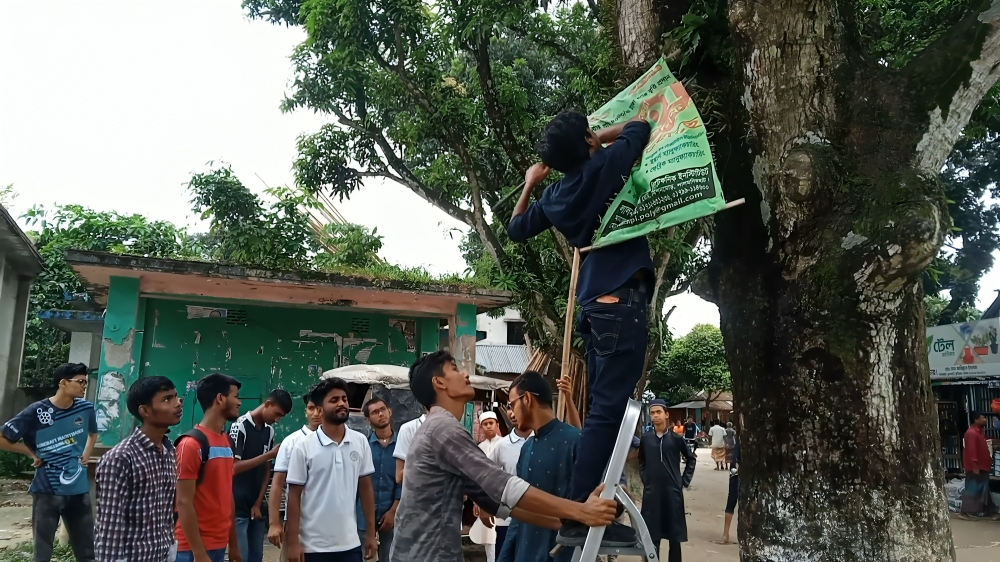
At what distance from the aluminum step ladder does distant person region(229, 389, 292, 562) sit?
3.75 metres

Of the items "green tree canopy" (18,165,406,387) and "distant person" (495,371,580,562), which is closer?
"distant person" (495,371,580,562)

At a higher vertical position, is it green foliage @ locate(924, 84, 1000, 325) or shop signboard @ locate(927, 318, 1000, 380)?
green foliage @ locate(924, 84, 1000, 325)

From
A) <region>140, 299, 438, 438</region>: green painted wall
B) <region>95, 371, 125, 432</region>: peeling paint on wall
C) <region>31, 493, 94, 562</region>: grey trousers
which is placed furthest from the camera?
<region>140, 299, 438, 438</region>: green painted wall

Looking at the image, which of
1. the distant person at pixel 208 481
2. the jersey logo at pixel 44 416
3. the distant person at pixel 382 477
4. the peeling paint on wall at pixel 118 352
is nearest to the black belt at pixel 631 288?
the distant person at pixel 208 481

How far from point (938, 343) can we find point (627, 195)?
14.6m

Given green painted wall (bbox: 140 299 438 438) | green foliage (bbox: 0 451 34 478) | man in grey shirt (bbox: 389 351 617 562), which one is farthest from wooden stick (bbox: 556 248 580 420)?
green foliage (bbox: 0 451 34 478)

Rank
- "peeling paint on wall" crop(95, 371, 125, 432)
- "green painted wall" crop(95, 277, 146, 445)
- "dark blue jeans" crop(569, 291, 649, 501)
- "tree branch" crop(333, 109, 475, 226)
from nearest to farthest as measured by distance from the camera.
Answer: "dark blue jeans" crop(569, 291, 649, 501)
"peeling paint on wall" crop(95, 371, 125, 432)
"green painted wall" crop(95, 277, 146, 445)
"tree branch" crop(333, 109, 475, 226)

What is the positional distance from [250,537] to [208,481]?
1442 mm

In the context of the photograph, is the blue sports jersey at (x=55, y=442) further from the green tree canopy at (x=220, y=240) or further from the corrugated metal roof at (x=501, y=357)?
the corrugated metal roof at (x=501, y=357)

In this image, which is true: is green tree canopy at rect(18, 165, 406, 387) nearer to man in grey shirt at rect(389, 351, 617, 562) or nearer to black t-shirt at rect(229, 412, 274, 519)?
black t-shirt at rect(229, 412, 274, 519)

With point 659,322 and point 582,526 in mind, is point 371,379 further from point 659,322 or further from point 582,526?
point 582,526

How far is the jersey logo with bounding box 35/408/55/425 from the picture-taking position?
19.4ft

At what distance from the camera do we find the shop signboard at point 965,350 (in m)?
13.2

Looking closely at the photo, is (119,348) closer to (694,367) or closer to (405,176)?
(405,176)
